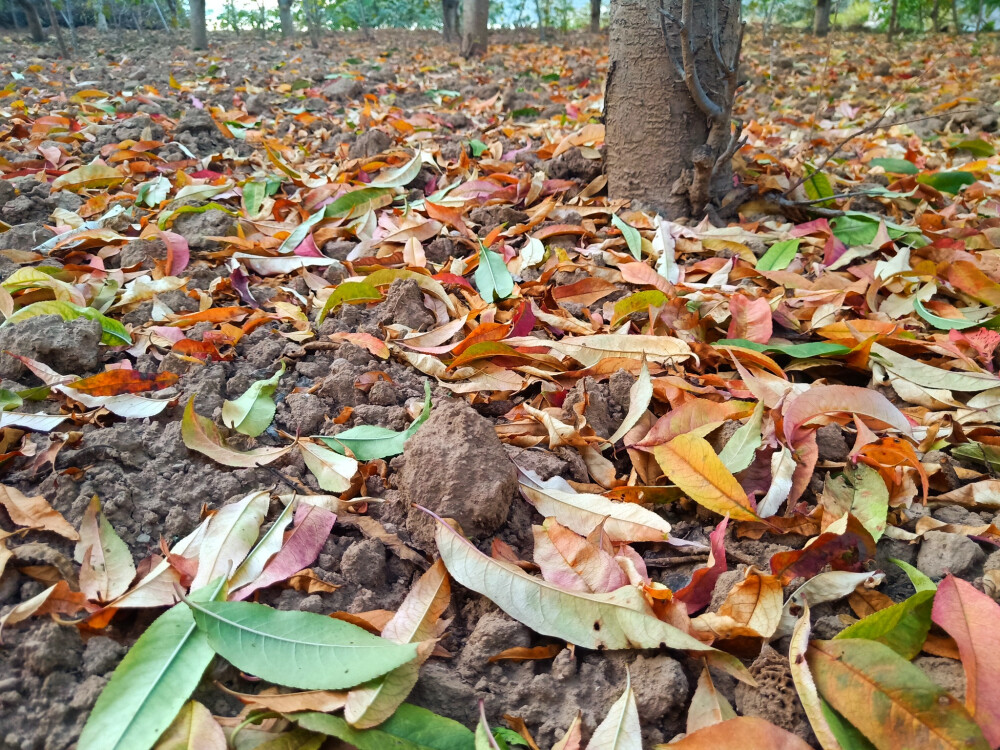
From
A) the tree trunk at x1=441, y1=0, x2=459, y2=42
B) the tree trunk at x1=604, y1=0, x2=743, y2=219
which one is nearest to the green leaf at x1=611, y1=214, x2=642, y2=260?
the tree trunk at x1=604, y1=0, x2=743, y2=219

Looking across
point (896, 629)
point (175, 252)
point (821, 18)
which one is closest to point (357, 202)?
point (175, 252)

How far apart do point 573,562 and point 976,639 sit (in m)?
0.52

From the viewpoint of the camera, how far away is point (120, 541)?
3.61 ft

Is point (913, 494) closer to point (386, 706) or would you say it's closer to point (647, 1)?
point (386, 706)

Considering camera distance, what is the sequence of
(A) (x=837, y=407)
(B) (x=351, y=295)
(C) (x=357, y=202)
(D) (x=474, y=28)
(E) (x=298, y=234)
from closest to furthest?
(A) (x=837, y=407) → (B) (x=351, y=295) → (E) (x=298, y=234) → (C) (x=357, y=202) → (D) (x=474, y=28)

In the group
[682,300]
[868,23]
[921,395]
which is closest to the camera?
[921,395]

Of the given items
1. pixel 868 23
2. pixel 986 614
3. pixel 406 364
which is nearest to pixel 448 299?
pixel 406 364

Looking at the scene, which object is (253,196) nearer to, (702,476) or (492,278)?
(492,278)

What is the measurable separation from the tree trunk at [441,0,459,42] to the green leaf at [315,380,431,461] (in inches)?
344

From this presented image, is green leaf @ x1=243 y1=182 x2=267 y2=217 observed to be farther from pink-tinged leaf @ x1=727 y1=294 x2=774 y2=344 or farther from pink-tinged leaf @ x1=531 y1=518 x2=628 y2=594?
pink-tinged leaf @ x1=531 y1=518 x2=628 y2=594

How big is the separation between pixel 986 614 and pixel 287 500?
1.02 meters

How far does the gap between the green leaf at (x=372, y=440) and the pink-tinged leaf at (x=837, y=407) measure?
67 centimetres

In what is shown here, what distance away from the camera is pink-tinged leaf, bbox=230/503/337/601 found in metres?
1.06

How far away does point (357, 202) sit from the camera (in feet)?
7.82
